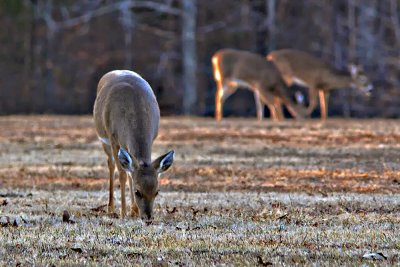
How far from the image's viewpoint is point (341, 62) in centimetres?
4206

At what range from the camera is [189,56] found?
40594 millimetres

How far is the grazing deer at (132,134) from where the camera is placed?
11906 millimetres

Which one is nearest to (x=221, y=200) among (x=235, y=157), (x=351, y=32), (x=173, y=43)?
(x=235, y=157)

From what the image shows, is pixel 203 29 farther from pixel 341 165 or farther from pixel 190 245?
pixel 190 245

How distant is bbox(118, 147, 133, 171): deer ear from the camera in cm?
1193

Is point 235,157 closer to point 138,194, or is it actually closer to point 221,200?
point 221,200

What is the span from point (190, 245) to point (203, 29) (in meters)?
33.0

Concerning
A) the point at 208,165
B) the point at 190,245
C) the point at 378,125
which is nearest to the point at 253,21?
the point at 378,125

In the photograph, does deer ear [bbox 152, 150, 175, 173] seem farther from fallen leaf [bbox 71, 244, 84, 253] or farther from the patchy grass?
fallen leaf [bbox 71, 244, 84, 253]

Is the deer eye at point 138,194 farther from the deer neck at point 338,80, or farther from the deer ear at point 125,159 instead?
the deer neck at point 338,80

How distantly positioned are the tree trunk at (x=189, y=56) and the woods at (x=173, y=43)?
0.03 meters

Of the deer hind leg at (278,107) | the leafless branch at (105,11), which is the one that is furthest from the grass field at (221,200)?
the leafless branch at (105,11)

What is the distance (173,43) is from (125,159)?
31085 mm

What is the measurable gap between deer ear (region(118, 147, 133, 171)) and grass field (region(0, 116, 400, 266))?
21.6 inches
